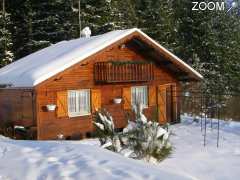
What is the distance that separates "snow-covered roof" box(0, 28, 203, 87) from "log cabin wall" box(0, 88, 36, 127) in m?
0.53

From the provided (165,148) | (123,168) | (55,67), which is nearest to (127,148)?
(165,148)

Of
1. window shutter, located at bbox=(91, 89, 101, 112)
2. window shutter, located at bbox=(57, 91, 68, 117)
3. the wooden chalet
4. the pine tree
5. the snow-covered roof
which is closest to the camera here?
the snow-covered roof

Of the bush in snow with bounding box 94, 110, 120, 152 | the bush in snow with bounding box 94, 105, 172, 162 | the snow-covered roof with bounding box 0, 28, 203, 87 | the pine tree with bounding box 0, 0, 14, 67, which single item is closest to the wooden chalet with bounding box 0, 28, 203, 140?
the snow-covered roof with bounding box 0, 28, 203, 87

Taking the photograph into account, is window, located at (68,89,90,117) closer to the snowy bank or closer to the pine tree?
the snowy bank

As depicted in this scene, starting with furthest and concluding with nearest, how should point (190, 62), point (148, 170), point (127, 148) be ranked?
point (190, 62) < point (127, 148) < point (148, 170)

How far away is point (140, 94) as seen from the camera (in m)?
21.7

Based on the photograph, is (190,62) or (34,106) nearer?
(34,106)

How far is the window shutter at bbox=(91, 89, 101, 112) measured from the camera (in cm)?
1978

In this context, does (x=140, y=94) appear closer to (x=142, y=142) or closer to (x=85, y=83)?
(x=85, y=83)

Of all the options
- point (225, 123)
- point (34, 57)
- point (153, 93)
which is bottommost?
point (225, 123)

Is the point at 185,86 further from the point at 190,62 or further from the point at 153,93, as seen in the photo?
the point at 153,93

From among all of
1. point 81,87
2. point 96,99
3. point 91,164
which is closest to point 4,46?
point 96,99

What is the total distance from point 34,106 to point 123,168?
36.9ft

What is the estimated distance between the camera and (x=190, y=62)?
39688 millimetres
